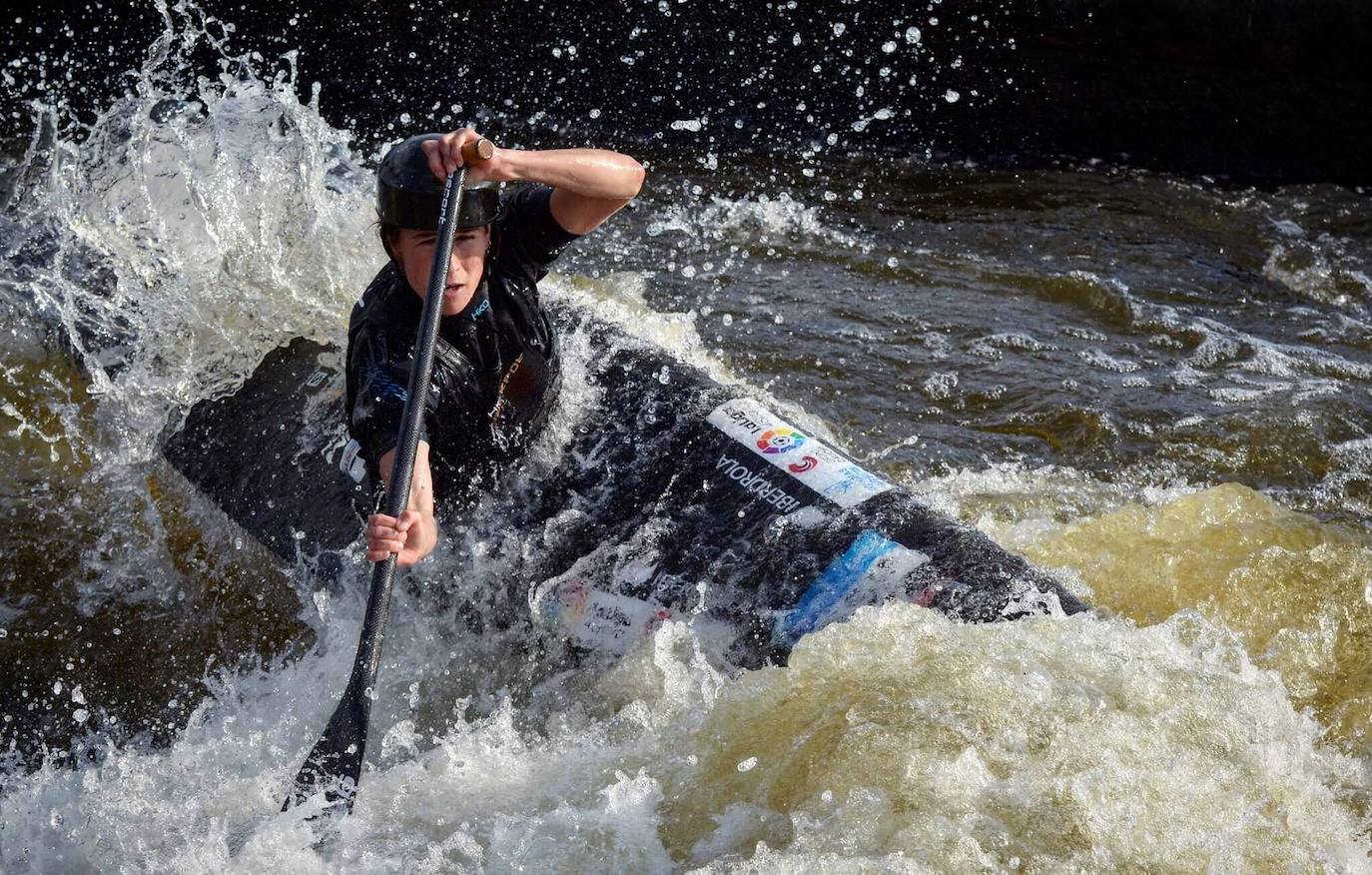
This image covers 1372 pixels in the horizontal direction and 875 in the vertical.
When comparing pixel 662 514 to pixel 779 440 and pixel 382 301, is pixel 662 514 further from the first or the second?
pixel 382 301

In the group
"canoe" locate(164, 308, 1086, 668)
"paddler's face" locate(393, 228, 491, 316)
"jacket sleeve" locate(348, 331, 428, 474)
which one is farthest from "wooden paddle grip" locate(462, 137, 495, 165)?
"canoe" locate(164, 308, 1086, 668)

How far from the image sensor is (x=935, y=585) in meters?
2.83

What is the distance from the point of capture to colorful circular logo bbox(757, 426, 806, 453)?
3.30m

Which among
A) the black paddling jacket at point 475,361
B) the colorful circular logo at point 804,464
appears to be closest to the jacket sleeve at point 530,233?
the black paddling jacket at point 475,361

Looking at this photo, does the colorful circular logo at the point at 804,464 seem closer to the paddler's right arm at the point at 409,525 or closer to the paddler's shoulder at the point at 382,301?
the paddler's right arm at the point at 409,525

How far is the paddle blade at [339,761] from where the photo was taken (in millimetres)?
2764

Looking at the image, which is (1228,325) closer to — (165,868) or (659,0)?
(659,0)

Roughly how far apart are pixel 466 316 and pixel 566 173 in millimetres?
407

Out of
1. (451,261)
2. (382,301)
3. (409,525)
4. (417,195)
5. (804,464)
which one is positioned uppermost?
(417,195)

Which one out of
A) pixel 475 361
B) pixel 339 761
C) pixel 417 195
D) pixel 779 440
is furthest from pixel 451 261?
pixel 339 761

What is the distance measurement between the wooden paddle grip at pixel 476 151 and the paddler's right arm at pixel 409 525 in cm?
62

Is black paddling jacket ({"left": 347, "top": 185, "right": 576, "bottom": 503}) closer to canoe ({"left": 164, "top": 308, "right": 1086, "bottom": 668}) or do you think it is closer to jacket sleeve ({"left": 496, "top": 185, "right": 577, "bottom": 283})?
jacket sleeve ({"left": 496, "top": 185, "right": 577, "bottom": 283})

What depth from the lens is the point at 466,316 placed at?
3211 millimetres

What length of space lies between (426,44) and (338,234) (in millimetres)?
3718
